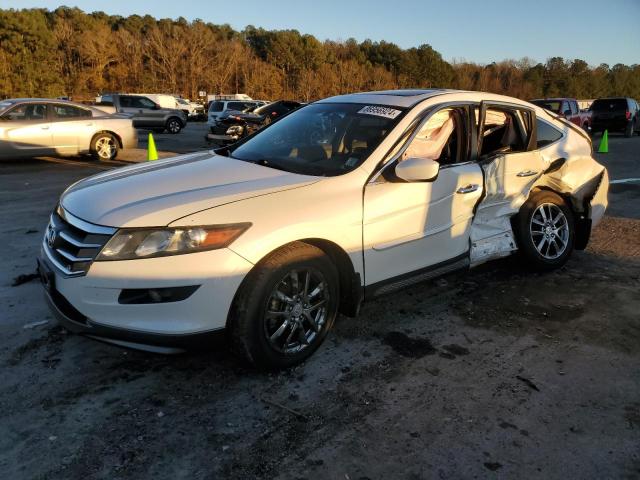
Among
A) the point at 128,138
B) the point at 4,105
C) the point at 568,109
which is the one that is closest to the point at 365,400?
the point at 4,105

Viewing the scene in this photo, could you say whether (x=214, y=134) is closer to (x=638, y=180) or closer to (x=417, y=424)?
(x=638, y=180)

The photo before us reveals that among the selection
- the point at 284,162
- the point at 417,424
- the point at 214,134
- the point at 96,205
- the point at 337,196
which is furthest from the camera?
Result: the point at 214,134

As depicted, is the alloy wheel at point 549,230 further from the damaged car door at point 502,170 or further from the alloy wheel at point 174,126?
the alloy wheel at point 174,126

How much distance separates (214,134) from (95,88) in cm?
5644

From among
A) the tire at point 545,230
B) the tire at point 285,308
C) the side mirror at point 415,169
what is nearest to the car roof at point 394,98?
the side mirror at point 415,169

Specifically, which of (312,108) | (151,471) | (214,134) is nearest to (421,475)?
(151,471)

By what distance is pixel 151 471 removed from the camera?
2.35 metres

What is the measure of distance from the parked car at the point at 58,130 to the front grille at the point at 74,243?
32.0 feet

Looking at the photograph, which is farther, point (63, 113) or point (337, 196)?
point (63, 113)

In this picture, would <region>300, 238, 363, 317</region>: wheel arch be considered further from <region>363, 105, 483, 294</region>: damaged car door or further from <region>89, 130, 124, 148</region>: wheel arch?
<region>89, 130, 124, 148</region>: wheel arch

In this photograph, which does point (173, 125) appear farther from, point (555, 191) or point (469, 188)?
point (469, 188)

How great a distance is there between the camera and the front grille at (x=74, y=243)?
9.22ft

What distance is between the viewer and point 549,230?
4895 millimetres

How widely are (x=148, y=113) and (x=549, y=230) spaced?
22.4 meters
